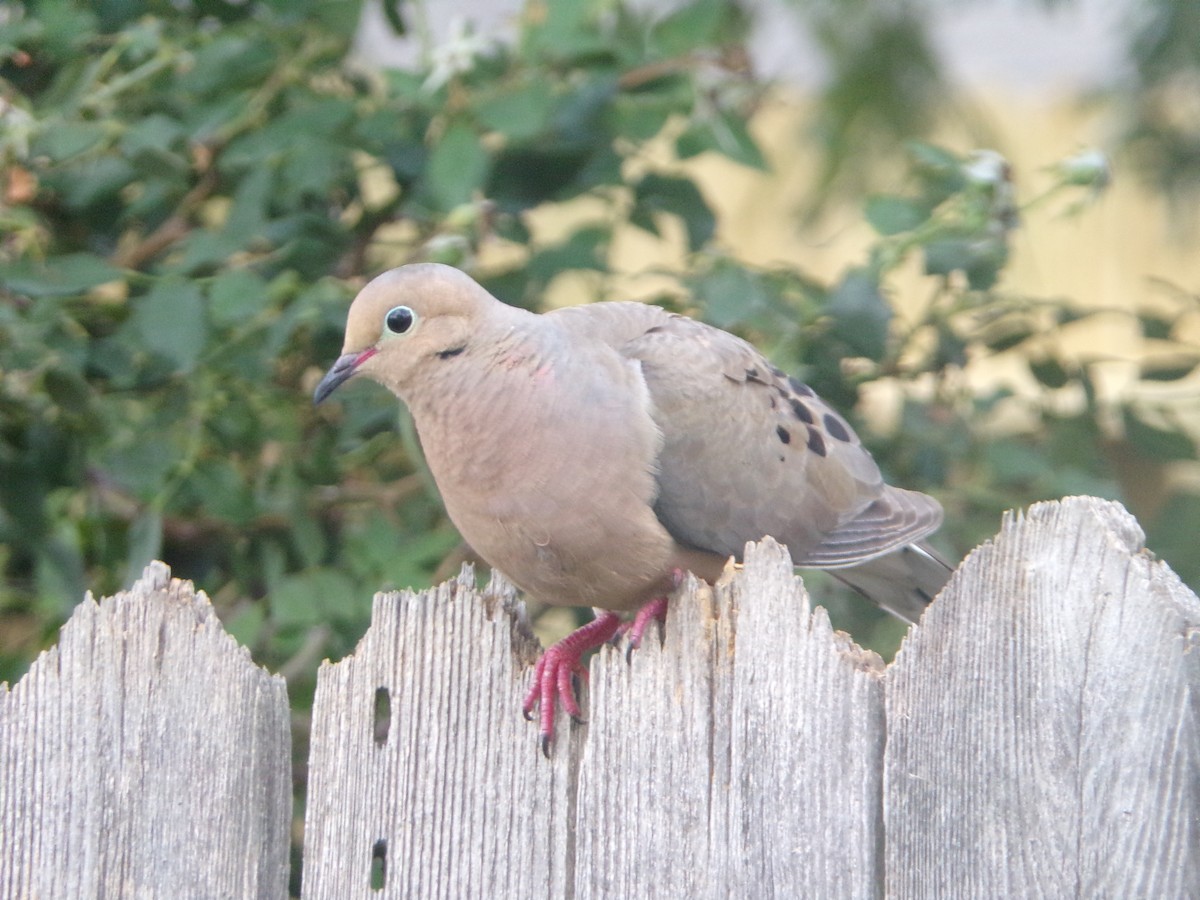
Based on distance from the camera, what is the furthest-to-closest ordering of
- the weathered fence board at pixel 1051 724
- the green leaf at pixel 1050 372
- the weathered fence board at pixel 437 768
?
the green leaf at pixel 1050 372, the weathered fence board at pixel 437 768, the weathered fence board at pixel 1051 724

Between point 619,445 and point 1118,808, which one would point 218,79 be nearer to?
point 619,445

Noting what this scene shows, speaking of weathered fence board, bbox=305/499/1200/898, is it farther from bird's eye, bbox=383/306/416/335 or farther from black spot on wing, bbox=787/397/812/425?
black spot on wing, bbox=787/397/812/425

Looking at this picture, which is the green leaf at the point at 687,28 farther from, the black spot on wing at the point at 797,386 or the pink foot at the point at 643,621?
the pink foot at the point at 643,621

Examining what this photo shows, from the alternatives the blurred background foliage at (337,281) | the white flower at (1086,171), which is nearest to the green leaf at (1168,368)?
the blurred background foliage at (337,281)

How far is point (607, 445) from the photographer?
197 cm

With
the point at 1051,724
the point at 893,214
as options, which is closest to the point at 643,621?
the point at 1051,724

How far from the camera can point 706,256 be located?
8.73 feet

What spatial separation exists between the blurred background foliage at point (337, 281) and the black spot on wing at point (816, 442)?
0.80 ft

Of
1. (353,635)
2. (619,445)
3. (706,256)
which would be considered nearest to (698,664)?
(619,445)

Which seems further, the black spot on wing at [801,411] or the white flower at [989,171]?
the white flower at [989,171]

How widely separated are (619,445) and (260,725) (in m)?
0.67

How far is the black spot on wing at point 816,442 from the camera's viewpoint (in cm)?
233

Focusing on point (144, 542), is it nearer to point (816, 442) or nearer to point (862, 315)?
point (816, 442)

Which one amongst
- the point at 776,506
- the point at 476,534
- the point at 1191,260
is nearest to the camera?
the point at 476,534
